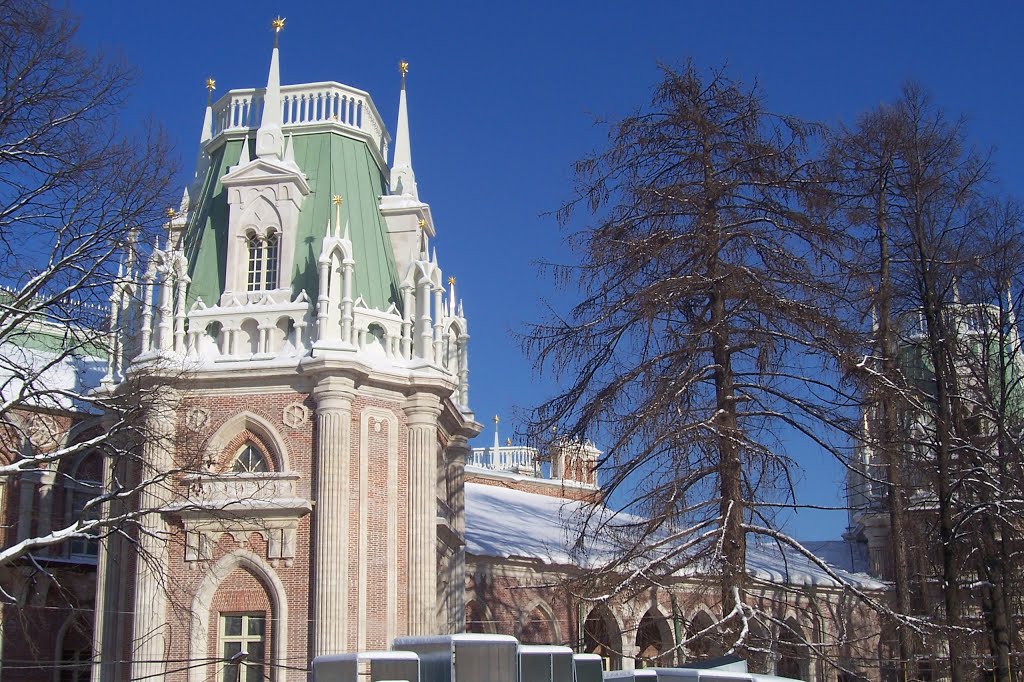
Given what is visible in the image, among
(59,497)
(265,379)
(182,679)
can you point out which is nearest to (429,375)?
(265,379)

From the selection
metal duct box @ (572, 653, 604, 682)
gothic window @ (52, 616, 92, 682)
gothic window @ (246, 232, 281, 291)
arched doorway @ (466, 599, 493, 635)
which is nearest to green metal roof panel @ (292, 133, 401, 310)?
gothic window @ (246, 232, 281, 291)

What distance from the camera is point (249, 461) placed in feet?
77.6

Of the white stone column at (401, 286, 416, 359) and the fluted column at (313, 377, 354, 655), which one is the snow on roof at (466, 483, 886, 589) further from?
the fluted column at (313, 377, 354, 655)

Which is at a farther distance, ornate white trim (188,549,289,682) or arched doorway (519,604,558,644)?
arched doorway (519,604,558,644)

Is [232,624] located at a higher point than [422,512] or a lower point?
lower

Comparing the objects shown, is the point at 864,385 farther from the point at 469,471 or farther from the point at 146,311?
the point at 469,471

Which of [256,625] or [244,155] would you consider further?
[244,155]

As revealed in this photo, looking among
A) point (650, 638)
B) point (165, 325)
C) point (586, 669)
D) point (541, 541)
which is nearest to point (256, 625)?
point (165, 325)

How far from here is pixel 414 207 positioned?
89.7ft

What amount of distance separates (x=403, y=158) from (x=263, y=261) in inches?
206

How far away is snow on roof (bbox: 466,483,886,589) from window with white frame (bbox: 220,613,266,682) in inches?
305

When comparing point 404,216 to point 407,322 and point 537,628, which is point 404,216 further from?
point 537,628

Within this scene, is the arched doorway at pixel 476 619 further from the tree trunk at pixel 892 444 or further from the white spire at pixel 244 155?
the white spire at pixel 244 155

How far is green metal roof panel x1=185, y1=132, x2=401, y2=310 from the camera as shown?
83.1 feet
